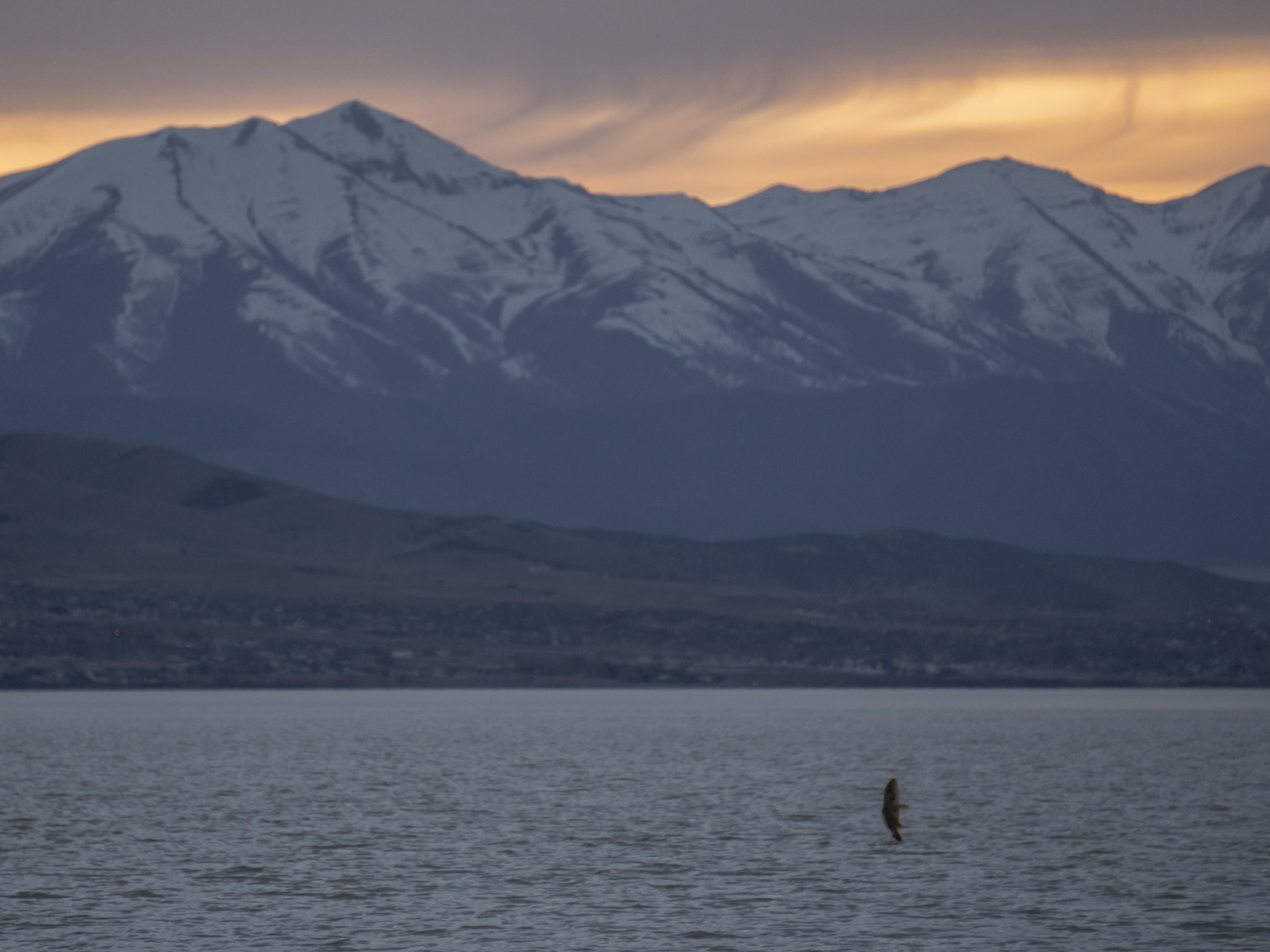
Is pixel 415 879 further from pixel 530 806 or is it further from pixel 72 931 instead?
pixel 530 806

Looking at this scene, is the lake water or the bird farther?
the bird

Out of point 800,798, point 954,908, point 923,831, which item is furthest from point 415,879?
point 800,798

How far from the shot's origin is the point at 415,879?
75875 millimetres

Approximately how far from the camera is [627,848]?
8619cm

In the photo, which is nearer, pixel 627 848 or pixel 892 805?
pixel 892 805

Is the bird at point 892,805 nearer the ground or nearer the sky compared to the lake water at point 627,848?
nearer the sky

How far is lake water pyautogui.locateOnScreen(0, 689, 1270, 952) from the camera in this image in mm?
64125

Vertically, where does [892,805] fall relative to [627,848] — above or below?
above

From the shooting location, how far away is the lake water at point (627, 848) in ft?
210

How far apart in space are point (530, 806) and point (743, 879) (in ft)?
108

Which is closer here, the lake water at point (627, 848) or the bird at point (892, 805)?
the lake water at point (627, 848)

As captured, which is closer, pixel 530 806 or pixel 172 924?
pixel 172 924

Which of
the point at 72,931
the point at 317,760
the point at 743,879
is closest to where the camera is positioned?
the point at 72,931

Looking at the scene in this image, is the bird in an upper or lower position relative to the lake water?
upper
